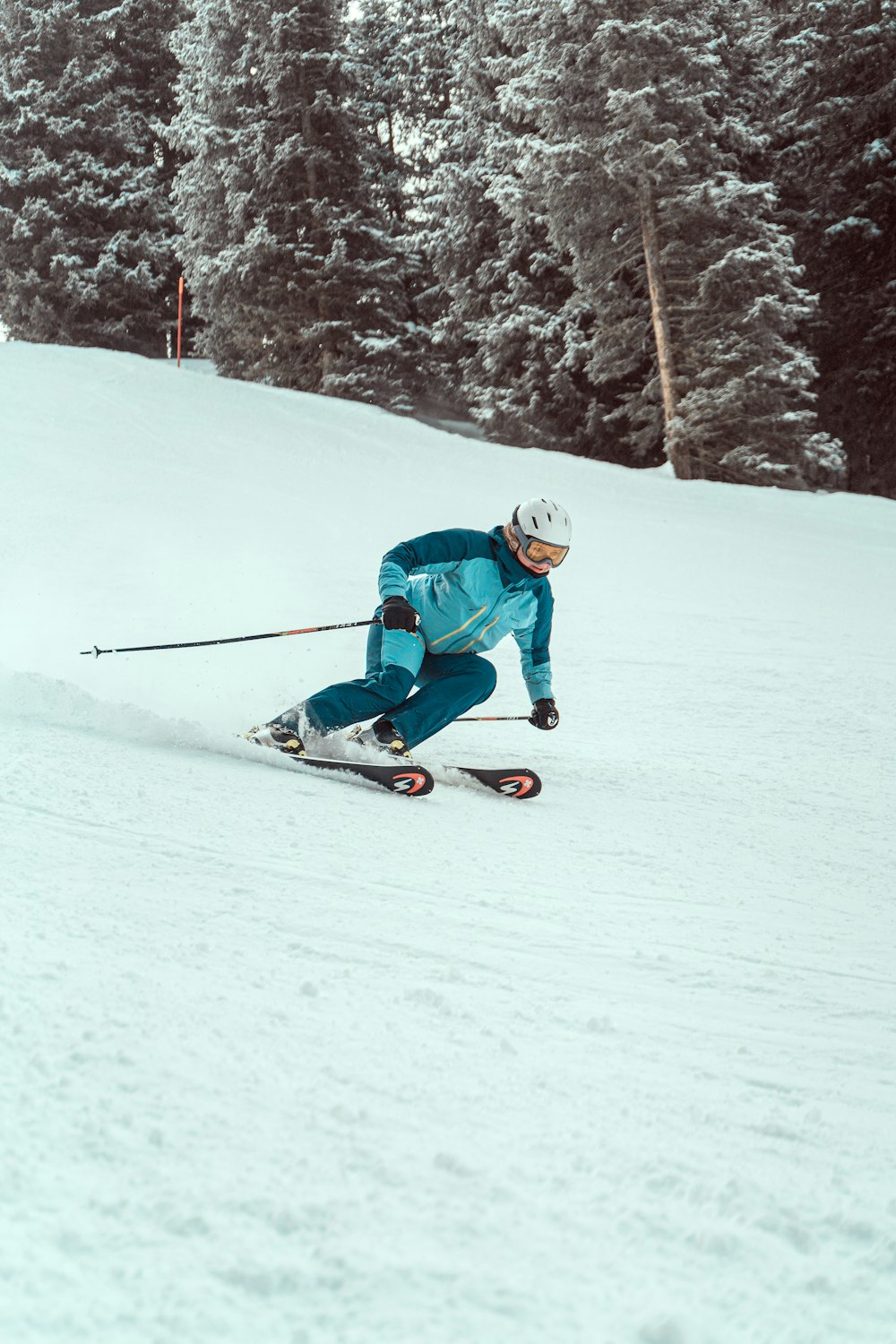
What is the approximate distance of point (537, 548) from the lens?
434 cm

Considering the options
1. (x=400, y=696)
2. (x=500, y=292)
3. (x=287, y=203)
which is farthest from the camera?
(x=287, y=203)

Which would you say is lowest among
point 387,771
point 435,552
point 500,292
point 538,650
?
point 387,771

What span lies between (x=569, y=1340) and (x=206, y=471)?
1149 cm

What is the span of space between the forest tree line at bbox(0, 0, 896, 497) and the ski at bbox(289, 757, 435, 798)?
14.8 m

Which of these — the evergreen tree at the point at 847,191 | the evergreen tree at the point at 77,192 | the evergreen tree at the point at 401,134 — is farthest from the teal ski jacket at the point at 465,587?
the evergreen tree at the point at 77,192

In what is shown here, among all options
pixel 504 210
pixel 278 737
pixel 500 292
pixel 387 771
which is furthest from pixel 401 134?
pixel 387 771

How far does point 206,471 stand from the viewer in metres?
11.8

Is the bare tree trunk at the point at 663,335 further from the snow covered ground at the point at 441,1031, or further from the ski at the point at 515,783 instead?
the ski at the point at 515,783

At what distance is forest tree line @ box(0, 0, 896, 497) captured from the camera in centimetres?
1736

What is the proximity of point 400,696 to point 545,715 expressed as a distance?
0.71m

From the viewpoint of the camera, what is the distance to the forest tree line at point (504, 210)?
17.4 m

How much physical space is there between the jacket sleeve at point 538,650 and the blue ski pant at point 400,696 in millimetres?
316

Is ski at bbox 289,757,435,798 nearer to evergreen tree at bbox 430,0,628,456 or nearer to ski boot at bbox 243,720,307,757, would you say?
ski boot at bbox 243,720,307,757

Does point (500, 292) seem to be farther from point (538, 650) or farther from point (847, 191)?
point (538, 650)
